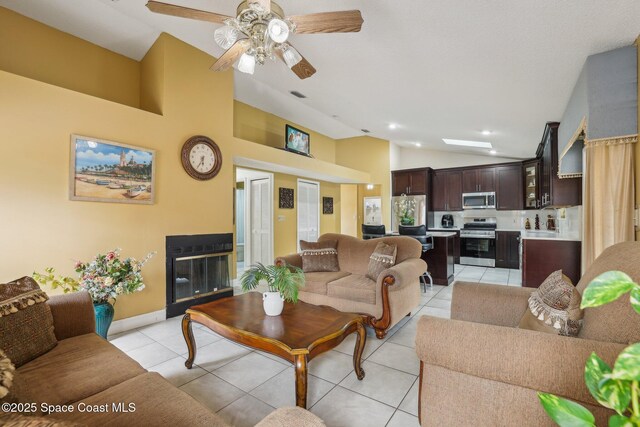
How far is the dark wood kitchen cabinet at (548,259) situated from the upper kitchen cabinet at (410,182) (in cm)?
395

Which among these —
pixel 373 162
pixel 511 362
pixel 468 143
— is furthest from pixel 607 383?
pixel 373 162

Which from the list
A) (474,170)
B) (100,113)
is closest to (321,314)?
(100,113)

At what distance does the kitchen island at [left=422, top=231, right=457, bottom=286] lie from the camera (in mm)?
4628

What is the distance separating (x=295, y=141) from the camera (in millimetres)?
5613

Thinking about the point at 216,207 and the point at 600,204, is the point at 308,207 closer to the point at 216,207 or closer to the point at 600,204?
the point at 216,207

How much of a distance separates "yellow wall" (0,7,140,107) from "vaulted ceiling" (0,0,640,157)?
123mm

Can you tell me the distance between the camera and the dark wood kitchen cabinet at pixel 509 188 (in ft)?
20.9

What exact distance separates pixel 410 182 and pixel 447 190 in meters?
0.94

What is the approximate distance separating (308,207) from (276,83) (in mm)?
3299

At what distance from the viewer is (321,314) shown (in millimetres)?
A: 2133

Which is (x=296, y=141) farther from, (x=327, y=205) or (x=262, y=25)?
(x=262, y=25)

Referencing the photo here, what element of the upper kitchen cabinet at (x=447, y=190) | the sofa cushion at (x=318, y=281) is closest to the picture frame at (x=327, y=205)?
the upper kitchen cabinet at (x=447, y=190)

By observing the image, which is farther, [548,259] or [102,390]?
[548,259]

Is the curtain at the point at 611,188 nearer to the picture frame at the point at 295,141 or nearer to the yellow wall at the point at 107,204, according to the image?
the yellow wall at the point at 107,204
